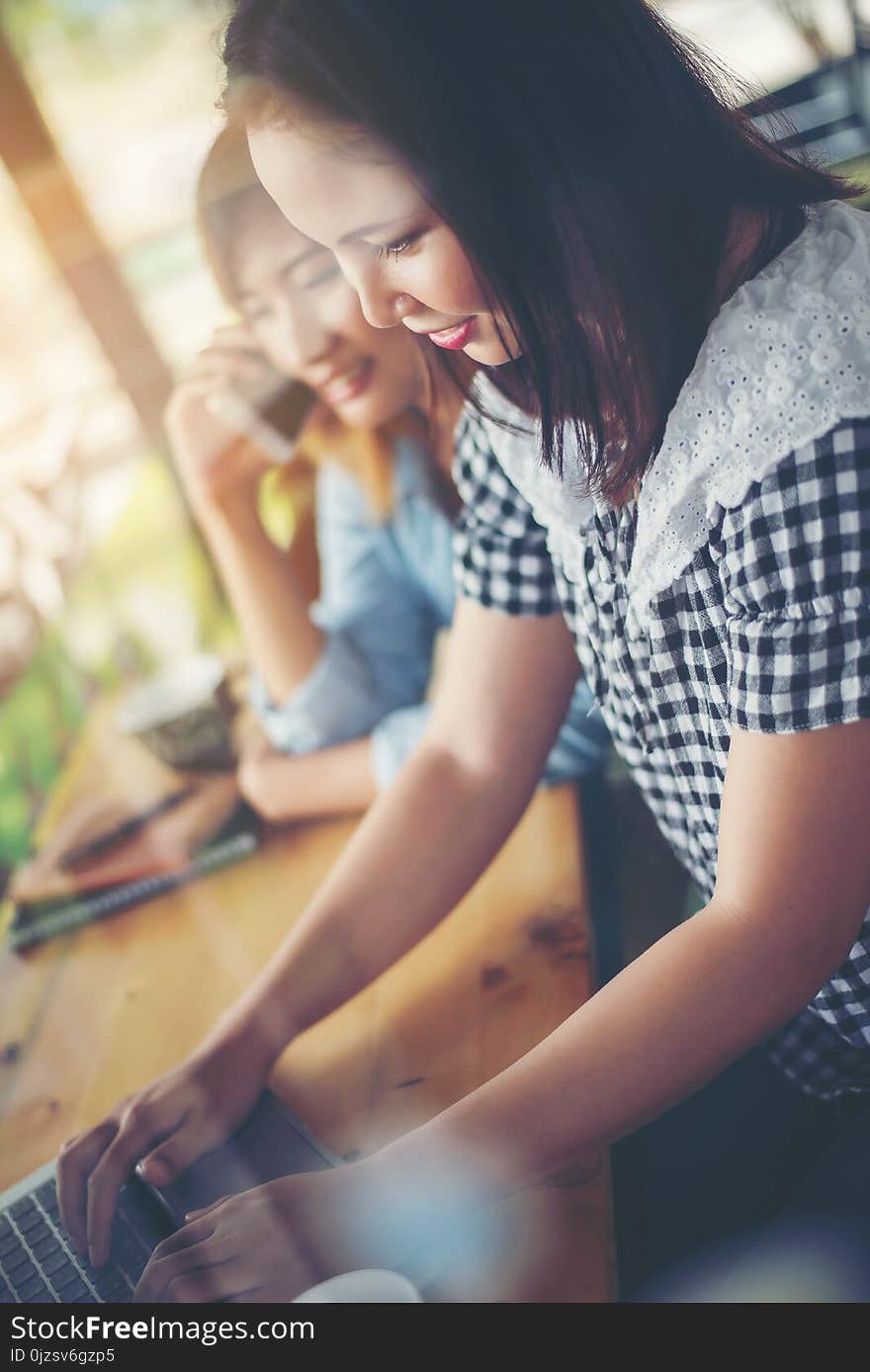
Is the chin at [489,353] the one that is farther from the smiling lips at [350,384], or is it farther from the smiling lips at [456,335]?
the smiling lips at [350,384]

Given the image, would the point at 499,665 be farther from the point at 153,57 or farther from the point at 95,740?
the point at 95,740

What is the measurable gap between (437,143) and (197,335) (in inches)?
29.6

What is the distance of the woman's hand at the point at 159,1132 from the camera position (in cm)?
69

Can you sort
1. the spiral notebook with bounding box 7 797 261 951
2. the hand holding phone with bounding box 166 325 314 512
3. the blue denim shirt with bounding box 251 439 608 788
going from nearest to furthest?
the spiral notebook with bounding box 7 797 261 951 → the hand holding phone with bounding box 166 325 314 512 → the blue denim shirt with bounding box 251 439 608 788

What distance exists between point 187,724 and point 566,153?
0.87 meters

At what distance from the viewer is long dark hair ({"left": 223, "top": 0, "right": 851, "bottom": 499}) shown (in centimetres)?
50

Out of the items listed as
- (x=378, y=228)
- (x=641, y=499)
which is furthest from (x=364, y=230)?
(x=641, y=499)

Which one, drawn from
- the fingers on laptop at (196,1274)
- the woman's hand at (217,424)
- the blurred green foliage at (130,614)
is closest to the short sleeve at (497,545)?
the woman's hand at (217,424)

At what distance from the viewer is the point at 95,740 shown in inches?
58.4

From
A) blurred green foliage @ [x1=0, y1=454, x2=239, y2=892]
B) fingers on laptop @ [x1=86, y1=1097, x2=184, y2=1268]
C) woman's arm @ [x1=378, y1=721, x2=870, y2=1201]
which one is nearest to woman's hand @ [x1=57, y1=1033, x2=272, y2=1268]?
fingers on laptop @ [x1=86, y1=1097, x2=184, y2=1268]

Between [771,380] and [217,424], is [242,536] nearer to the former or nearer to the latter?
[217,424]

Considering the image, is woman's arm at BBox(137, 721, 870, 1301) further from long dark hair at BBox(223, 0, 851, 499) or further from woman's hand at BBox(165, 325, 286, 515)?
woman's hand at BBox(165, 325, 286, 515)

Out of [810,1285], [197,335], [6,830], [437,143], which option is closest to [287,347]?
[197,335]

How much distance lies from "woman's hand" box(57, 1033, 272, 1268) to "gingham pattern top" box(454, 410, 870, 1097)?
15.9 inches
